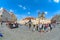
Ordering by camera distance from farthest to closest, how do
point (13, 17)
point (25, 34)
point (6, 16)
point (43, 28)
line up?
point (13, 17)
point (6, 16)
point (43, 28)
point (25, 34)

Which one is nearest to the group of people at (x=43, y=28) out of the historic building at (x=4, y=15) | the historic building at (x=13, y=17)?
the historic building at (x=13, y=17)

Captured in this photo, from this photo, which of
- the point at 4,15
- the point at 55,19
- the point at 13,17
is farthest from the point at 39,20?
the point at 4,15

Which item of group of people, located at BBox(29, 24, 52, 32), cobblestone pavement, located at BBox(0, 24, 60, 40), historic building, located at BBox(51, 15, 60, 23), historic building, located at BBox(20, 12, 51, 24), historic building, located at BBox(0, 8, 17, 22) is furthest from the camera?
historic building, located at BBox(0, 8, 17, 22)

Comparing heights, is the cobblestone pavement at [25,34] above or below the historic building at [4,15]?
below

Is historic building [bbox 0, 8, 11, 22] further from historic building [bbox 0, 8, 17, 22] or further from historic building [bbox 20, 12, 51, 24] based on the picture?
historic building [bbox 20, 12, 51, 24]

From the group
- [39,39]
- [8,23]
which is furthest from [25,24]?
[39,39]

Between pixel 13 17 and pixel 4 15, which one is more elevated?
pixel 4 15

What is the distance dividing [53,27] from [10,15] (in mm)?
2679

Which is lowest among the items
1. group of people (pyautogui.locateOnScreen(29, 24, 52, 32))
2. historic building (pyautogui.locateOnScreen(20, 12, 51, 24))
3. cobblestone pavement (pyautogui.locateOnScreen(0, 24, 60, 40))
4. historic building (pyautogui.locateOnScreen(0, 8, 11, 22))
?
cobblestone pavement (pyautogui.locateOnScreen(0, 24, 60, 40))

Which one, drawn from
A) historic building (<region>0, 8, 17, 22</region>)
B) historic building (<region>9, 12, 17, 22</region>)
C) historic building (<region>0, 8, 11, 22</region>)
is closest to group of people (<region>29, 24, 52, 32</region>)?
historic building (<region>9, 12, 17, 22</region>)

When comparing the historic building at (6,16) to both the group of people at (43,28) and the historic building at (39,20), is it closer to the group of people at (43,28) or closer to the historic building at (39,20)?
the historic building at (39,20)

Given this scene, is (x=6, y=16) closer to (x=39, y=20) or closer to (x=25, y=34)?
(x=25, y=34)

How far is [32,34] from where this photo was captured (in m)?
11.3

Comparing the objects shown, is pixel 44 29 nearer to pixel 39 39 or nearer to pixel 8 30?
pixel 39 39
